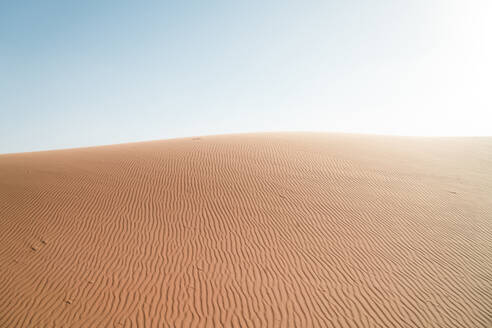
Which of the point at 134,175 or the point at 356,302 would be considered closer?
the point at 356,302

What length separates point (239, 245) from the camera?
8484mm

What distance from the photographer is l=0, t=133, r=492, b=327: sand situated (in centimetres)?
607

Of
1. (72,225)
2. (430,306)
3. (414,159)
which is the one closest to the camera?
(430,306)

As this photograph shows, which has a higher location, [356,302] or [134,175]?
[134,175]

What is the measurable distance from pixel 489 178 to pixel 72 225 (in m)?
21.5

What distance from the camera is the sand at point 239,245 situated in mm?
6074

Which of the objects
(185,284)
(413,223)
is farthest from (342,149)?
(185,284)

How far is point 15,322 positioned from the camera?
5.53 metres

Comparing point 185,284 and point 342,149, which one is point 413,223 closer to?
point 185,284

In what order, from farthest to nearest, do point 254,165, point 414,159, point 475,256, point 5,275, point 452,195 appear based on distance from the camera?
point 414,159, point 254,165, point 452,195, point 475,256, point 5,275

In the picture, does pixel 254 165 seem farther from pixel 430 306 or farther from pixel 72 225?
pixel 430 306

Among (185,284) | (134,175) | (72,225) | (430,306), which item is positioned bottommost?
(430,306)

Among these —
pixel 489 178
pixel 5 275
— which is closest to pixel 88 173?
pixel 5 275

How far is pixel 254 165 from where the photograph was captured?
15070mm
